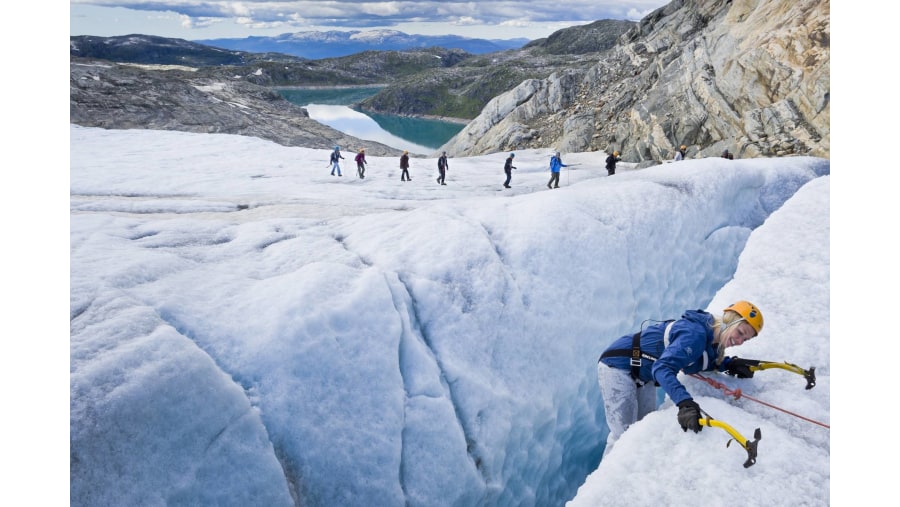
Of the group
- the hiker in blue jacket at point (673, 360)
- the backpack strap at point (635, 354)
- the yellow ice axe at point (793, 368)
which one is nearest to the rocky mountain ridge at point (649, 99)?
the yellow ice axe at point (793, 368)

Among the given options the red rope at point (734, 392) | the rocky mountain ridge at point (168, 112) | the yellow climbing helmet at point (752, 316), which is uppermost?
the rocky mountain ridge at point (168, 112)

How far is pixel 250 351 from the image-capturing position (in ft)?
21.5

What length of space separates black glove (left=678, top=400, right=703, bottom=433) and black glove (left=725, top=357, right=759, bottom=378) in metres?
1.29

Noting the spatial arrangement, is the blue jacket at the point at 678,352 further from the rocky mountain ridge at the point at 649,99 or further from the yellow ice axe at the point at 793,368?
the rocky mountain ridge at the point at 649,99

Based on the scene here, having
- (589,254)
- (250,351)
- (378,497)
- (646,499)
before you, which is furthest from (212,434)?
(589,254)

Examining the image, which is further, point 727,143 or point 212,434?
point 727,143

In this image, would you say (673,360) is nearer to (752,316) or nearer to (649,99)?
(752,316)

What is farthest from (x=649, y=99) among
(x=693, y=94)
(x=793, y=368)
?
(x=793, y=368)

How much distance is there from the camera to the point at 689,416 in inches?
200

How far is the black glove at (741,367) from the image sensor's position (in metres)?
6.04

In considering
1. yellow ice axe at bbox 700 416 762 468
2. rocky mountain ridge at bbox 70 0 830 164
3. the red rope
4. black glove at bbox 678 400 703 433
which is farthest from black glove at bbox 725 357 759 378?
rocky mountain ridge at bbox 70 0 830 164

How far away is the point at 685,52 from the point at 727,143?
37.1 ft

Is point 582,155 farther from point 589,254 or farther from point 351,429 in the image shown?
point 351,429

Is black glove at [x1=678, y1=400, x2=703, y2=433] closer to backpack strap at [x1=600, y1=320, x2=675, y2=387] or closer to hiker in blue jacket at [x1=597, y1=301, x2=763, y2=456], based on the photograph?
hiker in blue jacket at [x1=597, y1=301, x2=763, y2=456]
